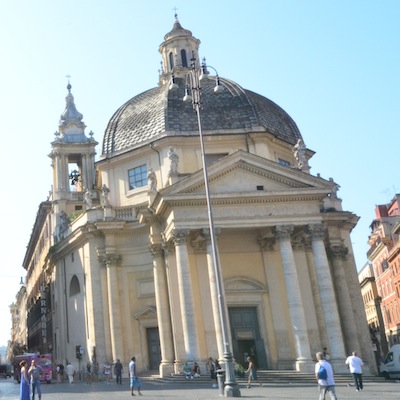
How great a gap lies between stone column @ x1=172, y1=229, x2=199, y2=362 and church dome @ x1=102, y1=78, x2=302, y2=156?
9016 mm

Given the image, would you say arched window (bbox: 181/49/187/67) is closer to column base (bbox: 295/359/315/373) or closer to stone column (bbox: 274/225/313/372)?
stone column (bbox: 274/225/313/372)

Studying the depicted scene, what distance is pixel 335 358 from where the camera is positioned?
92.7 ft

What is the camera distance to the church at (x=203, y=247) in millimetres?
29406

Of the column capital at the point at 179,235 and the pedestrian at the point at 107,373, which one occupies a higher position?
the column capital at the point at 179,235

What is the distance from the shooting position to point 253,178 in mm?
30578

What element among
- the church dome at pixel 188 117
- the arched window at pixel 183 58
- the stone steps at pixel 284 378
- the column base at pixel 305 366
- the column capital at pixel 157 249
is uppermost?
the arched window at pixel 183 58

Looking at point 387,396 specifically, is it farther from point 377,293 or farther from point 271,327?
point 377,293

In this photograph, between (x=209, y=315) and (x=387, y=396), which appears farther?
(x=209, y=315)

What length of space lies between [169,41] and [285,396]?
32.0m

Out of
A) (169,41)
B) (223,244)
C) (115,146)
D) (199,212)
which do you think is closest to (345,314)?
(223,244)

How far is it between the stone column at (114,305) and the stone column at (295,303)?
35.6ft

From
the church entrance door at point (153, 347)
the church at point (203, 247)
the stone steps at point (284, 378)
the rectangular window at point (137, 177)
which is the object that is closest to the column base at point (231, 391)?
the stone steps at point (284, 378)

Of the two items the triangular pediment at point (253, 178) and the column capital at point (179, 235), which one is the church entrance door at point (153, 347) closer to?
the column capital at point (179, 235)

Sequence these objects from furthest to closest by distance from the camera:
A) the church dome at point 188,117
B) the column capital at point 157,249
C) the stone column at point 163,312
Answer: the church dome at point 188,117
the column capital at point 157,249
the stone column at point 163,312
